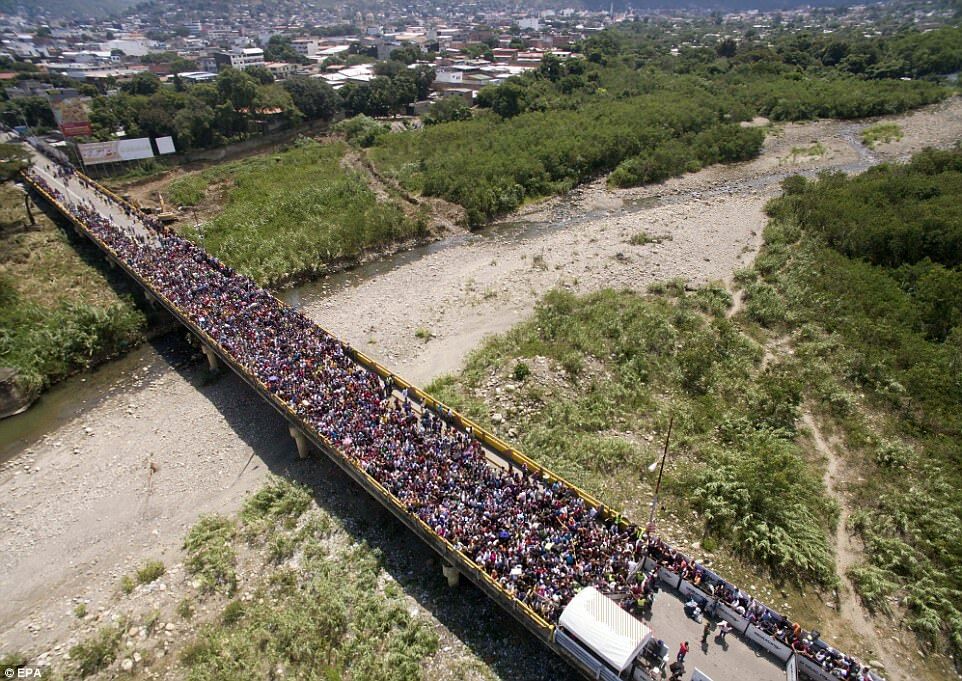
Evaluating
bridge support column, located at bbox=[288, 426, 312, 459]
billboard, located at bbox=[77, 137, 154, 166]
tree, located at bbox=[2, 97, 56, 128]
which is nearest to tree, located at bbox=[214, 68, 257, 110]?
billboard, located at bbox=[77, 137, 154, 166]

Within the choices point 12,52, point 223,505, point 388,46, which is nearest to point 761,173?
point 223,505

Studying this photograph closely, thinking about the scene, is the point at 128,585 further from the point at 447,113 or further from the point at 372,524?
the point at 447,113

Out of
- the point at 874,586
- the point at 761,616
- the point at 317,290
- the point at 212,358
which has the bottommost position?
the point at 317,290

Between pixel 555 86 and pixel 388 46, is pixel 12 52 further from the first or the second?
pixel 555 86

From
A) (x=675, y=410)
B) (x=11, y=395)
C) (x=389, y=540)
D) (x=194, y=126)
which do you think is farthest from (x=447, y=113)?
(x=389, y=540)

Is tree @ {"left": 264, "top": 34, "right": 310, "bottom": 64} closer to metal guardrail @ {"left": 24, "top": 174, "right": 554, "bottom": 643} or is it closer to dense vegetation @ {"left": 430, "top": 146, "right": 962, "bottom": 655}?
metal guardrail @ {"left": 24, "top": 174, "right": 554, "bottom": 643}

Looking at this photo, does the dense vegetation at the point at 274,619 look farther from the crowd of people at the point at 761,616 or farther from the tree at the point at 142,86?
the tree at the point at 142,86
